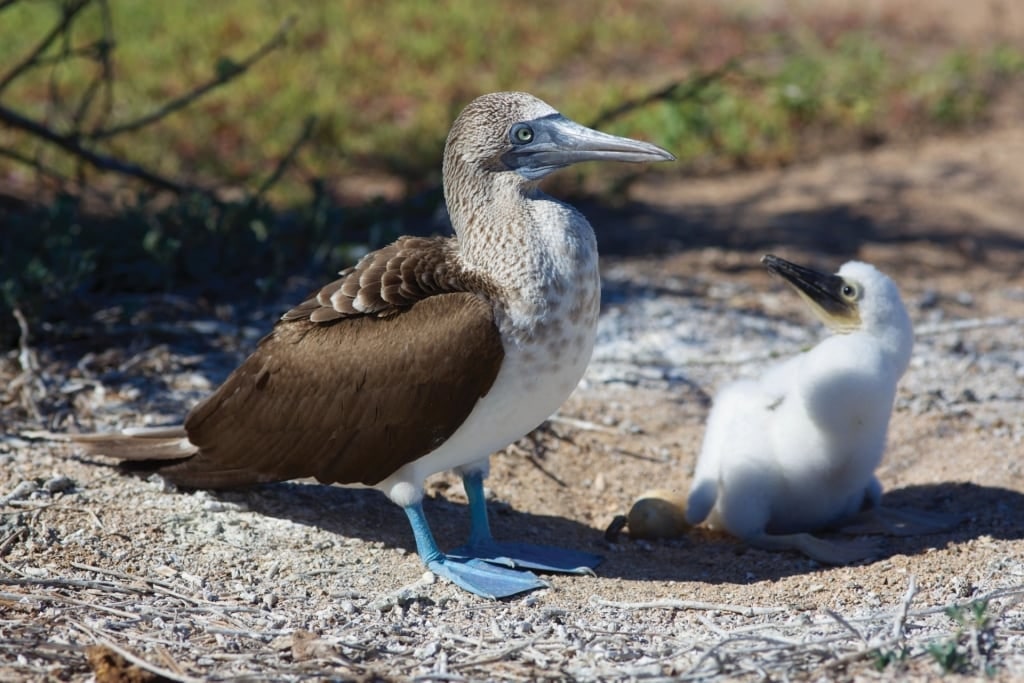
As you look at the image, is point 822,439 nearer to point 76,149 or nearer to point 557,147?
point 557,147

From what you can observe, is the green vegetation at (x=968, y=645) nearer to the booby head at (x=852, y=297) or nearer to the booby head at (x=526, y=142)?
the booby head at (x=852, y=297)

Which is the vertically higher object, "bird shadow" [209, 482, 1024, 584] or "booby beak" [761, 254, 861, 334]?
"booby beak" [761, 254, 861, 334]

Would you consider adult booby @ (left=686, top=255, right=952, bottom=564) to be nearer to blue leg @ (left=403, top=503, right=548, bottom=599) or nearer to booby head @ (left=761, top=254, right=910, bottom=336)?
booby head @ (left=761, top=254, right=910, bottom=336)

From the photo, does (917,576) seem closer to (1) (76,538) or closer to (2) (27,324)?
(1) (76,538)

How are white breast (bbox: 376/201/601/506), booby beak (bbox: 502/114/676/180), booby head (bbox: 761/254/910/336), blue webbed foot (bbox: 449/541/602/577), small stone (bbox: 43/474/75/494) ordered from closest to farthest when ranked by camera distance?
1. white breast (bbox: 376/201/601/506)
2. booby beak (bbox: 502/114/676/180)
3. blue webbed foot (bbox: 449/541/602/577)
4. small stone (bbox: 43/474/75/494)
5. booby head (bbox: 761/254/910/336)

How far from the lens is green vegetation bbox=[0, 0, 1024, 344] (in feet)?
23.2

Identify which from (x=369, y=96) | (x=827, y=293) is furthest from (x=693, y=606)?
(x=369, y=96)

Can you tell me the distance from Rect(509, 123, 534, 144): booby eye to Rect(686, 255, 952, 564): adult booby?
3.68ft

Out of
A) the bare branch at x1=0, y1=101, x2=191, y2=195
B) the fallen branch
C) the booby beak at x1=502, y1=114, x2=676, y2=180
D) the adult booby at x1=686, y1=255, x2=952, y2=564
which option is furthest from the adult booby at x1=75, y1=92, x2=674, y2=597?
the bare branch at x1=0, y1=101, x2=191, y2=195

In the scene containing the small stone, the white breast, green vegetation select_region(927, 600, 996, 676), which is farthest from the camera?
the small stone

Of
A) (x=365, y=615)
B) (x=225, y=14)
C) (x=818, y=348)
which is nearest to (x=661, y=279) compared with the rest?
(x=818, y=348)

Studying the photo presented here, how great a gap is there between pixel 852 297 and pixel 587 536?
1.31 metres

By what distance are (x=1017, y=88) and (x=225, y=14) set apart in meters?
6.45

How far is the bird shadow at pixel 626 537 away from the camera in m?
4.68
